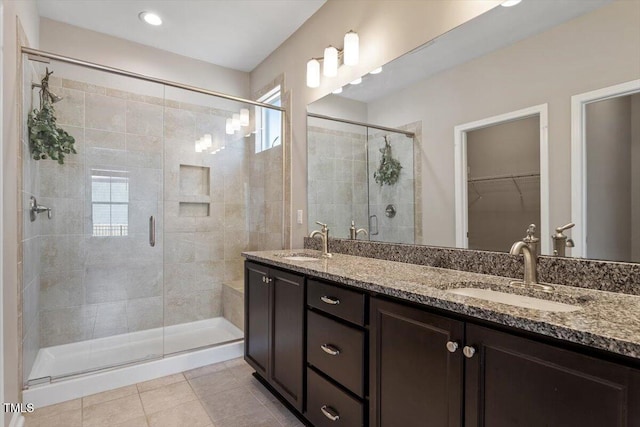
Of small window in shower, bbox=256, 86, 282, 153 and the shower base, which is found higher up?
small window in shower, bbox=256, 86, 282, 153

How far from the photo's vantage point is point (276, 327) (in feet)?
6.27

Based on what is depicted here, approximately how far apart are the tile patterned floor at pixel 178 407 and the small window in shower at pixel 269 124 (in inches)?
81.0

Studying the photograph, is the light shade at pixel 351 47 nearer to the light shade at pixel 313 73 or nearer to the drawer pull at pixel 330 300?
the light shade at pixel 313 73

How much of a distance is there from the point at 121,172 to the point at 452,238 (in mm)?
2700

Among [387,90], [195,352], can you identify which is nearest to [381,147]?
[387,90]

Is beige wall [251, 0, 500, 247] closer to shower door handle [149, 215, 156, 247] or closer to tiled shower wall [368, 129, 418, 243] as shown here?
tiled shower wall [368, 129, 418, 243]

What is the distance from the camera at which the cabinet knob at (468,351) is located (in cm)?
93

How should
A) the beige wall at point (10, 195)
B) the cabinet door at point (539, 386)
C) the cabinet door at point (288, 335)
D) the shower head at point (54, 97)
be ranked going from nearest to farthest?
1. the cabinet door at point (539, 386)
2. the beige wall at point (10, 195)
3. the cabinet door at point (288, 335)
4. the shower head at point (54, 97)

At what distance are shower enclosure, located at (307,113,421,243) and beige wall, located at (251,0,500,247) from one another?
6.3 inches

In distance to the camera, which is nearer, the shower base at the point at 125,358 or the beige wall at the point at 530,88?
the beige wall at the point at 530,88

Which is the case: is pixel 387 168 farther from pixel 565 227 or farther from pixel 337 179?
pixel 565 227

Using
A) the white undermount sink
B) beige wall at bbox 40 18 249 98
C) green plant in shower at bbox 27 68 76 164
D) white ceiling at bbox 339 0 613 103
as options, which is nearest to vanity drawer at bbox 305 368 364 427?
the white undermount sink

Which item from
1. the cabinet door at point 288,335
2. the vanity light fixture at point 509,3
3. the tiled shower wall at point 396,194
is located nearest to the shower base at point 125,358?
the cabinet door at point 288,335

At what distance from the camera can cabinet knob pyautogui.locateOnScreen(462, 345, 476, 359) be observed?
0.93 meters
